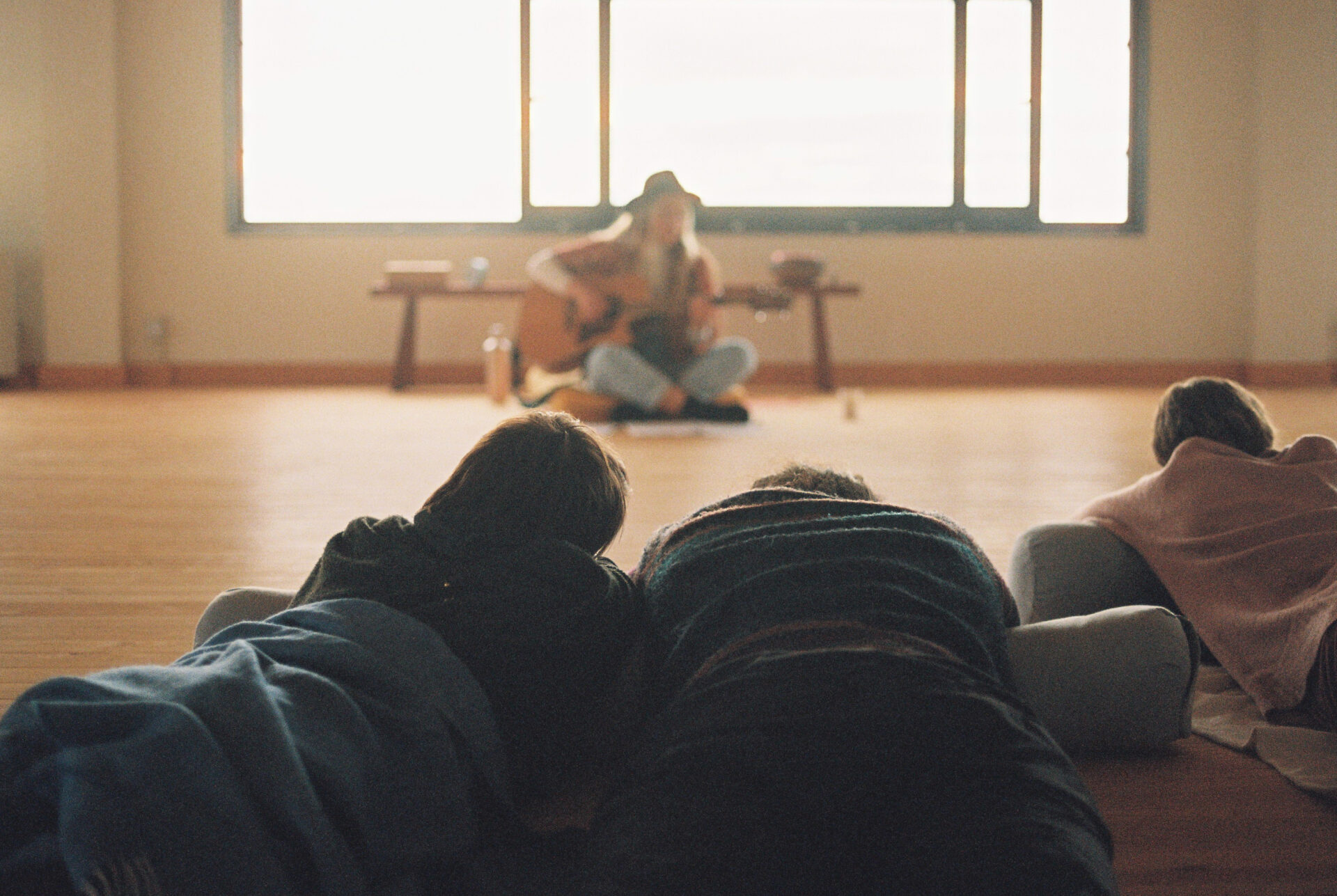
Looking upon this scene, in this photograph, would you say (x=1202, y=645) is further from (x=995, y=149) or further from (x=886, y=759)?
(x=995, y=149)

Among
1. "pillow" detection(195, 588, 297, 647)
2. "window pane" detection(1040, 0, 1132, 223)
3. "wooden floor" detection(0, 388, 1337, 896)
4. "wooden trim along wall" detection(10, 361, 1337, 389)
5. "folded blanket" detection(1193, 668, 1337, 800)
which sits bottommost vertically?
"folded blanket" detection(1193, 668, 1337, 800)

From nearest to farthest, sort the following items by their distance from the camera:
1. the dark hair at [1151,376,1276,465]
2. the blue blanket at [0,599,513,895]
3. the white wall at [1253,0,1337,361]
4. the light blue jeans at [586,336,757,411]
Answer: the blue blanket at [0,599,513,895] < the dark hair at [1151,376,1276,465] < the light blue jeans at [586,336,757,411] < the white wall at [1253,0,1337,361]

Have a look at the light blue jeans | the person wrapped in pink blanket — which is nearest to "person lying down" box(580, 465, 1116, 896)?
the person wrapped in pink blanket

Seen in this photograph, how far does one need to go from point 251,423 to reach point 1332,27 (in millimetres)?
5602

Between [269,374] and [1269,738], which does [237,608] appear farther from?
[269,374]

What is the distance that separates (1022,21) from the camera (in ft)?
22.6

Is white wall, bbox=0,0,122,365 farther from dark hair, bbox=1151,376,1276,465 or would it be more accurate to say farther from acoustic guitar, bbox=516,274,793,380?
dark hair, bbox=1151,376,1276,465

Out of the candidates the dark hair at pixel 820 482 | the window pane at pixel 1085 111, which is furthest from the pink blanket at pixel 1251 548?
the window pane at pixel 1085 111

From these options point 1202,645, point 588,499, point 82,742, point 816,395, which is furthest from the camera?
point 816,395

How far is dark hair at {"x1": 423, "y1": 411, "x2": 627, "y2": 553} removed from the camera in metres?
1.27

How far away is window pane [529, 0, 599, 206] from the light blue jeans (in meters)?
1.92

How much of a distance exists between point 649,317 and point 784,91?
2170 mm

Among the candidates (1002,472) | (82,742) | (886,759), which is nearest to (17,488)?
(1002,472)

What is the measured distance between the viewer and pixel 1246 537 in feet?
5.74
